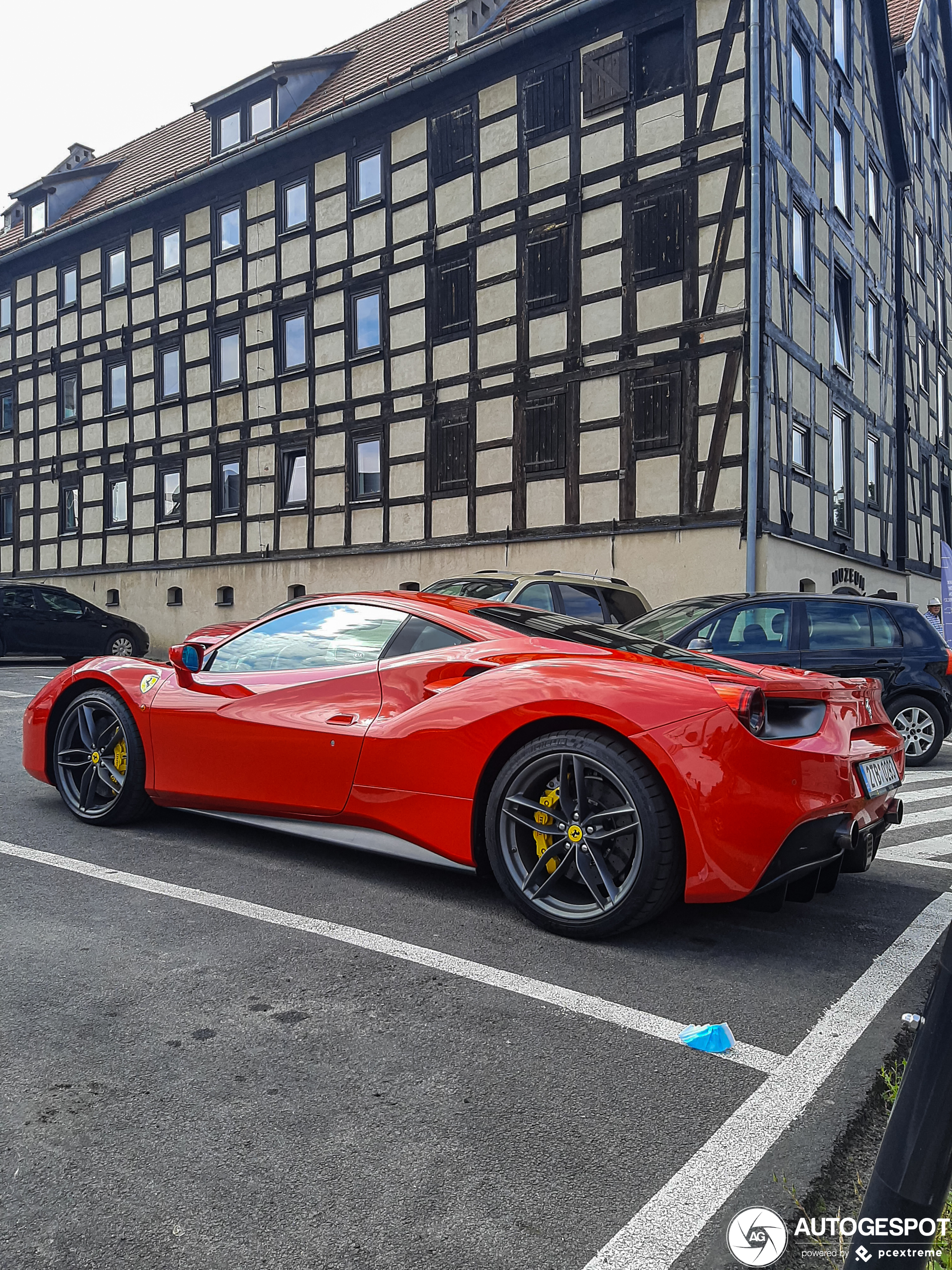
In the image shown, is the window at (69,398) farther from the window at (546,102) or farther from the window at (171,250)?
the window at (546,102)

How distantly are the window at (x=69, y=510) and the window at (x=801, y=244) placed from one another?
18.6 m

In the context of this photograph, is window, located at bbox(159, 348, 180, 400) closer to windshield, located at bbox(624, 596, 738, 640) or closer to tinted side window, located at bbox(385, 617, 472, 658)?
windshield, located at bbox(624, 596, 738, 640)

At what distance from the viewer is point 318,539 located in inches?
845

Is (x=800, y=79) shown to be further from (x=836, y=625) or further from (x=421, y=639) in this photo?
(x=421, y=639)

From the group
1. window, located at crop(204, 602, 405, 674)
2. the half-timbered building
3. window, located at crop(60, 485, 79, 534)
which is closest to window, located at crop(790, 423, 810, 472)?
the half-timbered building

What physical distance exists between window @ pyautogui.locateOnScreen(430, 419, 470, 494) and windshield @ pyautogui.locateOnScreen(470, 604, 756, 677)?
14943 mm

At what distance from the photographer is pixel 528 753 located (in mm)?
3645

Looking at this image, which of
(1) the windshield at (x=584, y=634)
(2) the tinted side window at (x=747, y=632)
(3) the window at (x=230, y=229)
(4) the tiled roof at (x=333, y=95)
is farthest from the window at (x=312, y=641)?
(3) the window at (x=230, y=229)

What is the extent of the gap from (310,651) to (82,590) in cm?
2377

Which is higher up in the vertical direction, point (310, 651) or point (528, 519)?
point (528, 519)

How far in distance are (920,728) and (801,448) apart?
1017 cm

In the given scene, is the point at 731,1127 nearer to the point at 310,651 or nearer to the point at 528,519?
the point at 310,651

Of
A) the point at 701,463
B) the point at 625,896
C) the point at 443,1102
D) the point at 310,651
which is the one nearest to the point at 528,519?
the point at 701,463

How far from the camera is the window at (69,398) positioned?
2670cm
